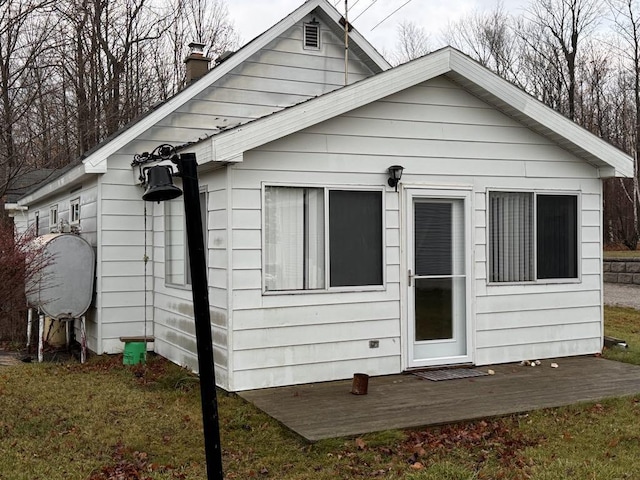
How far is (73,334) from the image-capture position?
11523 mm

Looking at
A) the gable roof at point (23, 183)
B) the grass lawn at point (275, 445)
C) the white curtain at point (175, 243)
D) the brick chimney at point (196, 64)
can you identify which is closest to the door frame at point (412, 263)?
the grass lawn at point (275, 445)

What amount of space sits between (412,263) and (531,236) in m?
1.64

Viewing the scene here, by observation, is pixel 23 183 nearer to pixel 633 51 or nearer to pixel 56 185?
pixel 56 185

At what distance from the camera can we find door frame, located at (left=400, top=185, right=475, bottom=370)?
8.13 m

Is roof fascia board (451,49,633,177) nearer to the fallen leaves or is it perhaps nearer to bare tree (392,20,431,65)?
the fallen leaves

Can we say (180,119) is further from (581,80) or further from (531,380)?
(581,80)

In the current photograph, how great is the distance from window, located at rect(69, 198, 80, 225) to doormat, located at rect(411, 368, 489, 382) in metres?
6.20

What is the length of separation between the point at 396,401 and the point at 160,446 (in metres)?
2.26

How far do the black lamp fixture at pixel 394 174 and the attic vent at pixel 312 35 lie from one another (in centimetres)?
411

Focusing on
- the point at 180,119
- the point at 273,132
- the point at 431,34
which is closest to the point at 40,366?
the point at 180,119

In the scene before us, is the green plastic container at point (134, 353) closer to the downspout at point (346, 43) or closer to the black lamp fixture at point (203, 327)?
the downspout at point (346, 43)

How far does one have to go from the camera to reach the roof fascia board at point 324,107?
712 cm

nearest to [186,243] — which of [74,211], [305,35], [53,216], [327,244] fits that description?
[327,244]

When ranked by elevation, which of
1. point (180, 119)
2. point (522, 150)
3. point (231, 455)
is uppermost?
point (180, 119)
